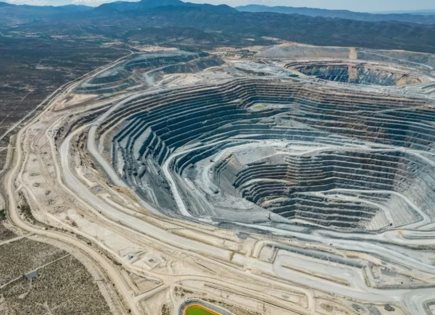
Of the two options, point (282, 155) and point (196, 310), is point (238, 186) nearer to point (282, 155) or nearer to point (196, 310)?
point (282, 155)

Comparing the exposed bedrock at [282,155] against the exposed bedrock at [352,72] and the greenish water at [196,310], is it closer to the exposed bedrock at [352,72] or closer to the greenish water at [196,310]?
the greenish water at [196,310]

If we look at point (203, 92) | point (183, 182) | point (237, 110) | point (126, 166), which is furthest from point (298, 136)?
point (126, 166)

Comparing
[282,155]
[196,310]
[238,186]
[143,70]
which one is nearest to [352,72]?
[143,70]

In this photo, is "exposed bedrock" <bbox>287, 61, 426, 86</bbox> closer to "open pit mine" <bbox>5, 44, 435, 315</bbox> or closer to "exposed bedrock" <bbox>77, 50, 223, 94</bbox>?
"open pit mine" <bbox>5, 44, 435, 315</bbox>

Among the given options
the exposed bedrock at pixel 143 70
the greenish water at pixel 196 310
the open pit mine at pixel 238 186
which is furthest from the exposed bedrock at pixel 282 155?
the greenish water at pixel 196 310

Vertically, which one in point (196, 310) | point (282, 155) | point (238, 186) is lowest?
point (238, 186)

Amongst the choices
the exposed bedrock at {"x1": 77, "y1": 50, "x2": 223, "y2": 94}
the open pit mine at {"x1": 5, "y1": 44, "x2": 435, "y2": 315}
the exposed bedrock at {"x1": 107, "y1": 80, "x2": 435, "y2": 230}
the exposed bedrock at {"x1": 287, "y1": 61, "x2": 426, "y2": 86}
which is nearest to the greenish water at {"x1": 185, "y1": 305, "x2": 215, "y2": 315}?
the open pit mine at {"x1": 5, "y1": 44, "x2": 435, "y2": 315}
